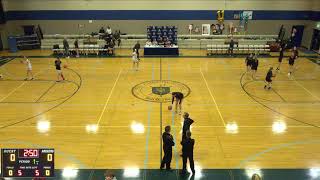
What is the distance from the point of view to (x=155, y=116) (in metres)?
15.5

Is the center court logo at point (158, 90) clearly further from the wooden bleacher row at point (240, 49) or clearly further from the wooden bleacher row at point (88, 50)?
the wooden bleacher row at point (240, 49)

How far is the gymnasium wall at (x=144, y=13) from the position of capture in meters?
30.6

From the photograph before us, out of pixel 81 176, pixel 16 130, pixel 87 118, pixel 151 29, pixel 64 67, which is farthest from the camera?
pixel 151 29

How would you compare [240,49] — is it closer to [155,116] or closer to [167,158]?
[155,116]

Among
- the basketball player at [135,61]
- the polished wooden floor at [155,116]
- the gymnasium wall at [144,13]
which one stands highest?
the gymnasium wall at [144,13]

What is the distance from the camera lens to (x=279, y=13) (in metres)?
30.9

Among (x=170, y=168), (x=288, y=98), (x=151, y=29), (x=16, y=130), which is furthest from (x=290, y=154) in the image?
(x=151, y=29)

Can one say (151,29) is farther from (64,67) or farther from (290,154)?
(290,154)

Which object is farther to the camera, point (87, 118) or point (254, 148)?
point (87, 118)

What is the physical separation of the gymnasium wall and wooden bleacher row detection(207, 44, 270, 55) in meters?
3.51

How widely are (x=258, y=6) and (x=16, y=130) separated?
25.3 metres

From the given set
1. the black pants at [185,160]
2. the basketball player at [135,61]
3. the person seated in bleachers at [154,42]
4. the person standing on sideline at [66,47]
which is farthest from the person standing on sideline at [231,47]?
the black pants at [185,160]

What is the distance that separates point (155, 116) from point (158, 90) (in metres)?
3.69

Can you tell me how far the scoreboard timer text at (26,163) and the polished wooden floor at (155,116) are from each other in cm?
381
